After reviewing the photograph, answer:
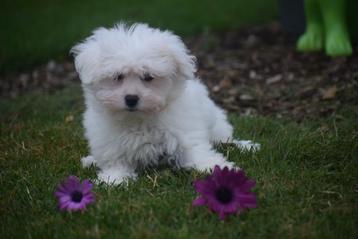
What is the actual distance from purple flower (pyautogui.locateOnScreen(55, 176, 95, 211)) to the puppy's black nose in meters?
0.62

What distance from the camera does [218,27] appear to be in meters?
10.0

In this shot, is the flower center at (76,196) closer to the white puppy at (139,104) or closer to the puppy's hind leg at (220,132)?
the white puppy at (139,104)

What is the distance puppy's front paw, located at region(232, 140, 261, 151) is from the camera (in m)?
4.38

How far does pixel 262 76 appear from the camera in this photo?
23.4 feet

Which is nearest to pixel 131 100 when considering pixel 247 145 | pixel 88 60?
pixel 88 60

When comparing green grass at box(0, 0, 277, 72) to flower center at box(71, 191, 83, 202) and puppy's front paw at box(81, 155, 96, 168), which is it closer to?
puppy's front paw at box(81, 155, 96, 168)

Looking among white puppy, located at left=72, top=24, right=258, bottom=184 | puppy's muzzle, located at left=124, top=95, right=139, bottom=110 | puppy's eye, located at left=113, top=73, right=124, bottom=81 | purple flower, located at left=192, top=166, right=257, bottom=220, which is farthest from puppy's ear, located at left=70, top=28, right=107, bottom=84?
purple flower, located at left=192, top=166, right=257, bottom=220

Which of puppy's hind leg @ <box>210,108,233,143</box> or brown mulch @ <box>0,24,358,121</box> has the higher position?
brown mulch @ <box>0,24,358,121</box>

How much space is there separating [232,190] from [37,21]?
8.89 metres

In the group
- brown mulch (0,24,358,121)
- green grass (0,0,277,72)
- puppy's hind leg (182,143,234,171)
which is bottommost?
puppy's hind leg (182,143,234,171)

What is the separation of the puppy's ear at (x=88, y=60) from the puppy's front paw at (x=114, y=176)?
0.65 metres

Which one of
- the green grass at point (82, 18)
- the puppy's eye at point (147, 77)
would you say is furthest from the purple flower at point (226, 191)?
the green grass at point (82, 18)

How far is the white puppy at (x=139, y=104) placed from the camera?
378cm

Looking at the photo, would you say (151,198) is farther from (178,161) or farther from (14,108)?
(14,108)
